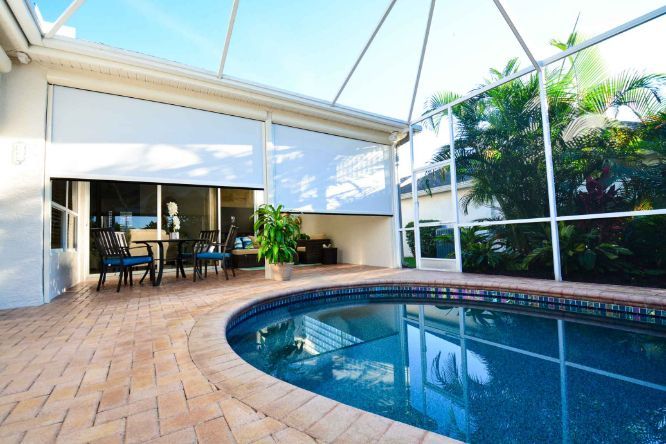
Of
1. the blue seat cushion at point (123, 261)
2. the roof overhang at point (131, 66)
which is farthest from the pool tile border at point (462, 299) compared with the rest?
the roof overhang at point (131, 66)

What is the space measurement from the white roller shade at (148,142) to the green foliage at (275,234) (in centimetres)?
71

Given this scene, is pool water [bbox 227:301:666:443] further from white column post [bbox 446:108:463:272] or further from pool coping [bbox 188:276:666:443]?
white column post [bbox 446:108:463:272]

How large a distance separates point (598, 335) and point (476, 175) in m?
3.54

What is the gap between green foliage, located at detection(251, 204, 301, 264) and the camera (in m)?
5.64

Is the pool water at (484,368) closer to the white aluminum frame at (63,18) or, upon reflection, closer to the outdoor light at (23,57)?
the white aluminum frame at (63,18)

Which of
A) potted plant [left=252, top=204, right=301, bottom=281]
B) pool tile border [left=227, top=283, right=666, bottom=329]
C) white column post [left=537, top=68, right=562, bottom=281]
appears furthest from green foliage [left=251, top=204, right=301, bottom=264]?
white column post [left=537, top=68, right=562, bottom=281]

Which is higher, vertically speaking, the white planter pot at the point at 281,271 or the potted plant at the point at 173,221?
the potted plant at the point at 173,221

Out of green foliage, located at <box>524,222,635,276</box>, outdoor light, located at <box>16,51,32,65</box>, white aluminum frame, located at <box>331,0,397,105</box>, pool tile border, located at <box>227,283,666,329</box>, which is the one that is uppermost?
white aluminum frame, located at <box>331,0,397,105</box>

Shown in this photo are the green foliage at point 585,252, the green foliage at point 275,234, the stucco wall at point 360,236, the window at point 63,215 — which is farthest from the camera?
the stucco wall at point 360,236

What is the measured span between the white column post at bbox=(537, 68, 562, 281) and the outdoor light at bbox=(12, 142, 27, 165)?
740cm

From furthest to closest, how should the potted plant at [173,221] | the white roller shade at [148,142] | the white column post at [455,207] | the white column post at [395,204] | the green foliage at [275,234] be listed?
the potted plant at [173,221], the white column post at [395,204], the white column post at [455,207], the green foliage at [275,234], the white roller shade at [148,142]

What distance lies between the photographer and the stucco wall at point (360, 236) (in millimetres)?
8000

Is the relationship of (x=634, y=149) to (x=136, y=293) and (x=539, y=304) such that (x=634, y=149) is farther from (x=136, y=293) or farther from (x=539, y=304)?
(x=136, y=293)

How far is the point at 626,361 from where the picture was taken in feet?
8.22
